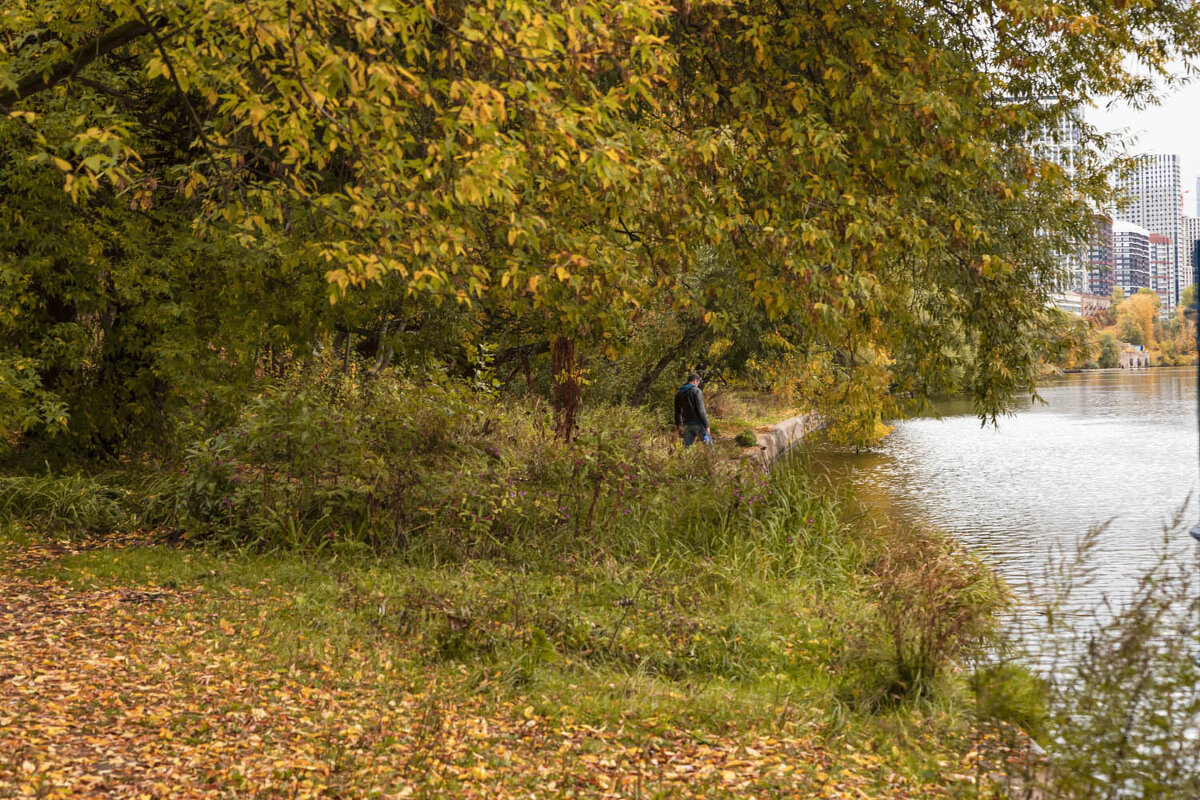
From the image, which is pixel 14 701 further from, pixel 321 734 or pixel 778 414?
pixel 778 414

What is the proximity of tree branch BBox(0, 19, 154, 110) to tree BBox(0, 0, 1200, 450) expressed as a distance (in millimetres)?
36

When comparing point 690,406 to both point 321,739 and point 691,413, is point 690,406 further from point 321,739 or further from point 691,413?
point 321,739

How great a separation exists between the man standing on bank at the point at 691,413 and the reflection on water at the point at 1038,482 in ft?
9.61

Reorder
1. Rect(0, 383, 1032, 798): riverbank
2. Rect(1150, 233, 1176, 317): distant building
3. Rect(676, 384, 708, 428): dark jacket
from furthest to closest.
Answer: Rect(1150, 233, 1176, 317): distant building → Rect(676, 384, 708, 428): dark jacket → Rect(0, 383, 1032, 798): riverbank

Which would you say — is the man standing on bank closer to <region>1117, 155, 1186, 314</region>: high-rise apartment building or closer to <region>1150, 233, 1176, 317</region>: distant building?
<region>1117, 155, 1186, 314</region>: high-rise apartment building

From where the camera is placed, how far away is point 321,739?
4953mm

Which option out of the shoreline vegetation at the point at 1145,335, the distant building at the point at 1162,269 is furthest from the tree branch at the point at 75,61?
the shoreline vegetation at the point at 1145,335

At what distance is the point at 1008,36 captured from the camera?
31.8ft

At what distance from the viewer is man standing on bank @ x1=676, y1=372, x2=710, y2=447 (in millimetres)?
17188

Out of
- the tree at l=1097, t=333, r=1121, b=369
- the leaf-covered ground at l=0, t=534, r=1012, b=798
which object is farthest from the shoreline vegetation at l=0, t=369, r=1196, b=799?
the tree at l=1097, t=333, r=1121, b=369

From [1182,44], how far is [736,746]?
26.1 ft

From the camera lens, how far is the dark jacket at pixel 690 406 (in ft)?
56.3

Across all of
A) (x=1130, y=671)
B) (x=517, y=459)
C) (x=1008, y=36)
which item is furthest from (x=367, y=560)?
(x=1008, y=36)

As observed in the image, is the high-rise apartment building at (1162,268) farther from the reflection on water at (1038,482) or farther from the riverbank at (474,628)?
the riverbank at (474,628)
